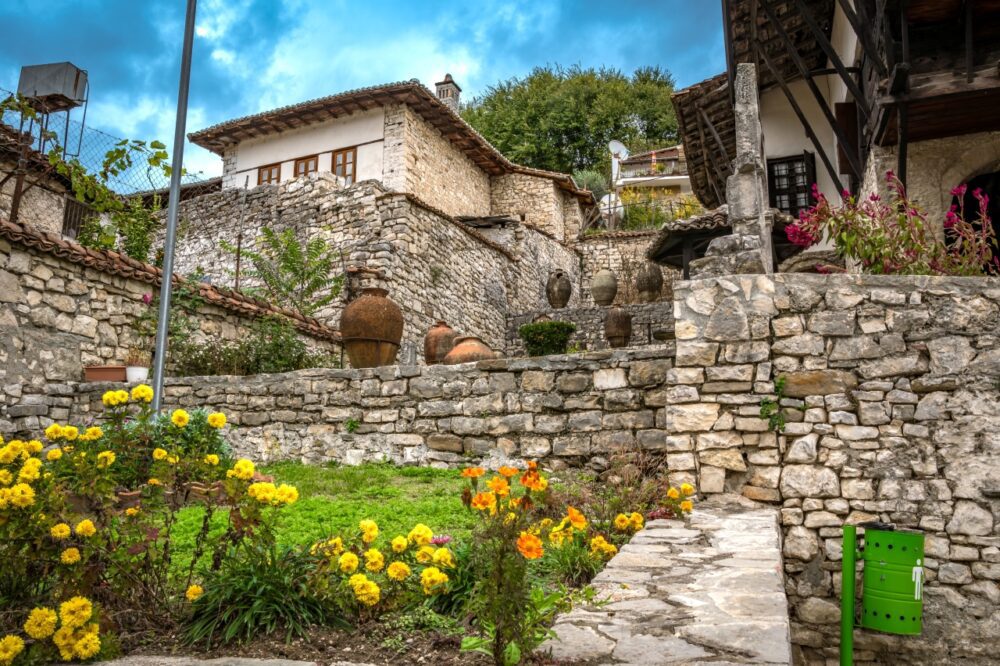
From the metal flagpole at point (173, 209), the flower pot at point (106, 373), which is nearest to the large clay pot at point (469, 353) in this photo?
the metal flagpole at point (173, 209)

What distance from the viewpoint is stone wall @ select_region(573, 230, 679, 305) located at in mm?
20891

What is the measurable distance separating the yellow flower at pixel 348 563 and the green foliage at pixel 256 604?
0.55ft

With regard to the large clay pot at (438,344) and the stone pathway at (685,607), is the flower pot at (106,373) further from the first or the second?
the stone pathway at (685,607)

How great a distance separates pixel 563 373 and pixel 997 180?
6.57 meters

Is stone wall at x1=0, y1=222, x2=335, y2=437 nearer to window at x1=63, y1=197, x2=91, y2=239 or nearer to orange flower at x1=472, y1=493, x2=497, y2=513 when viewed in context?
window at x1=63, y1=197, x2=91, y2=239

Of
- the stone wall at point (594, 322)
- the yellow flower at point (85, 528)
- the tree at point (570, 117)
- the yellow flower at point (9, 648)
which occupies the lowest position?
the yellow flower at point (9, 648)

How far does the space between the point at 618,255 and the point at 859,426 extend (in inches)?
658

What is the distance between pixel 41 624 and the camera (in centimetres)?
220

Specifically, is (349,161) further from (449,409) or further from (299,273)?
(449,409)

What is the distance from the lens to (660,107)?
33.3 metres

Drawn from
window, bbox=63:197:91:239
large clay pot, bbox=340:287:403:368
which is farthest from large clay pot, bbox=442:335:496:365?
window, bbox=63:197:91:239

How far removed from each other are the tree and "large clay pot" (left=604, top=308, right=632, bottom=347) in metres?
16.1

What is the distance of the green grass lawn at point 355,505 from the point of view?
4.46m

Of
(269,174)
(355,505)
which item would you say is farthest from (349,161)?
(355,505)
